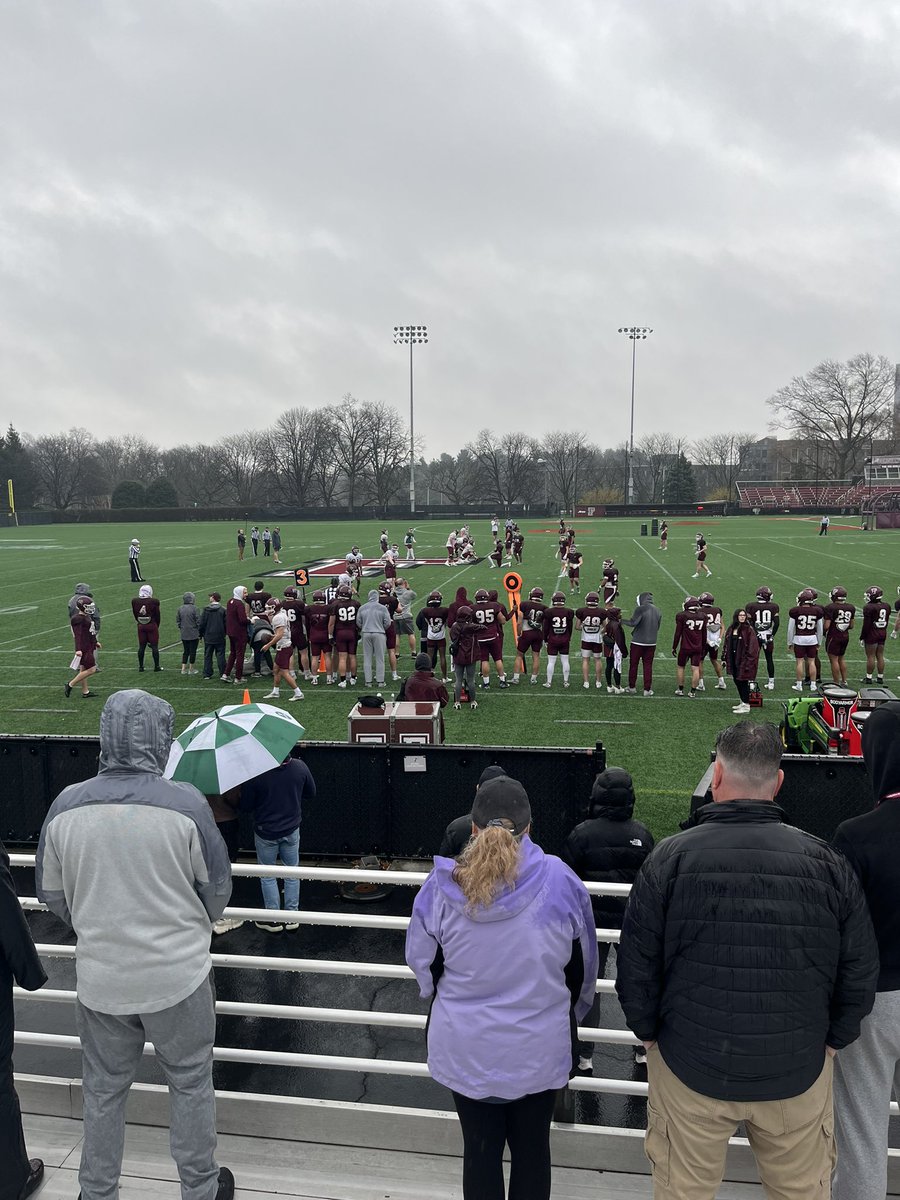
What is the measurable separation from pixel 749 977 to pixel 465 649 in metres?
10.4

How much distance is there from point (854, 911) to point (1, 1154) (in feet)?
9.99

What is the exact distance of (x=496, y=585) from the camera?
26.8 m

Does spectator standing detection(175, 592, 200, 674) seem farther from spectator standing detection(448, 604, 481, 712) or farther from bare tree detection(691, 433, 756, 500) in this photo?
bare tree detection(691, 433, 756, 500)

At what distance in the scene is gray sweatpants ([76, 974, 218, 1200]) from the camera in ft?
9.21

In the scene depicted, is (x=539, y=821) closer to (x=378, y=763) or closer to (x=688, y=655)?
(x=378, y=763)

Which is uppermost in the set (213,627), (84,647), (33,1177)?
(213,627)

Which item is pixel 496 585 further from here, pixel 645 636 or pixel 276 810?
pixel 276 810

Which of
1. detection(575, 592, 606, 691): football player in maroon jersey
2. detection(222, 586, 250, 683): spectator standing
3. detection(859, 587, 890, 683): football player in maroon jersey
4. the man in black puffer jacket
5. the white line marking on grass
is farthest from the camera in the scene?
the white line marking on grass

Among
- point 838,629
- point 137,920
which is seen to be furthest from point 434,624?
point 137,920

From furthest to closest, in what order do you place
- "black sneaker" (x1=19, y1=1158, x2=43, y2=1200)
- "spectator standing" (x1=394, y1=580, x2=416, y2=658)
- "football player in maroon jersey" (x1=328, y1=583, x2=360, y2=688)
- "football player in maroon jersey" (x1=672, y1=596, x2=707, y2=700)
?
1. "spectator standing" (x1=394, y1=580, x2=416, y2=658)
2. "football player in maroon jersey" (x1=328, y1=583, x2=360, y2=688)
3. "football player in maroon jersey" (x1=672, y1=596, x2=707, y2=700)
4. "black sneaker" (x1=19, y1=1158, x2=43, y2=1200)

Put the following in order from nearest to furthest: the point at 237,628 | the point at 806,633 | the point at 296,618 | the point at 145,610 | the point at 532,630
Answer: the point at 806,633, the point at 532,630, the point at 237,628, the point at 296,618, the point at 145,610

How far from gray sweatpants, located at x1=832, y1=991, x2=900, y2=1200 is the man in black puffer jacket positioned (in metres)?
0.20

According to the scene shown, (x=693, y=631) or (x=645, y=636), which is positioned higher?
(x=693, y=631)

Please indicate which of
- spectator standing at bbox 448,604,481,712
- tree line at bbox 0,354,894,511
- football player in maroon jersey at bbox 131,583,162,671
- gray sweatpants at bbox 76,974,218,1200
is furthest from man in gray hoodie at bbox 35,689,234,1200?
tree line at bbox 0,354,894,511
